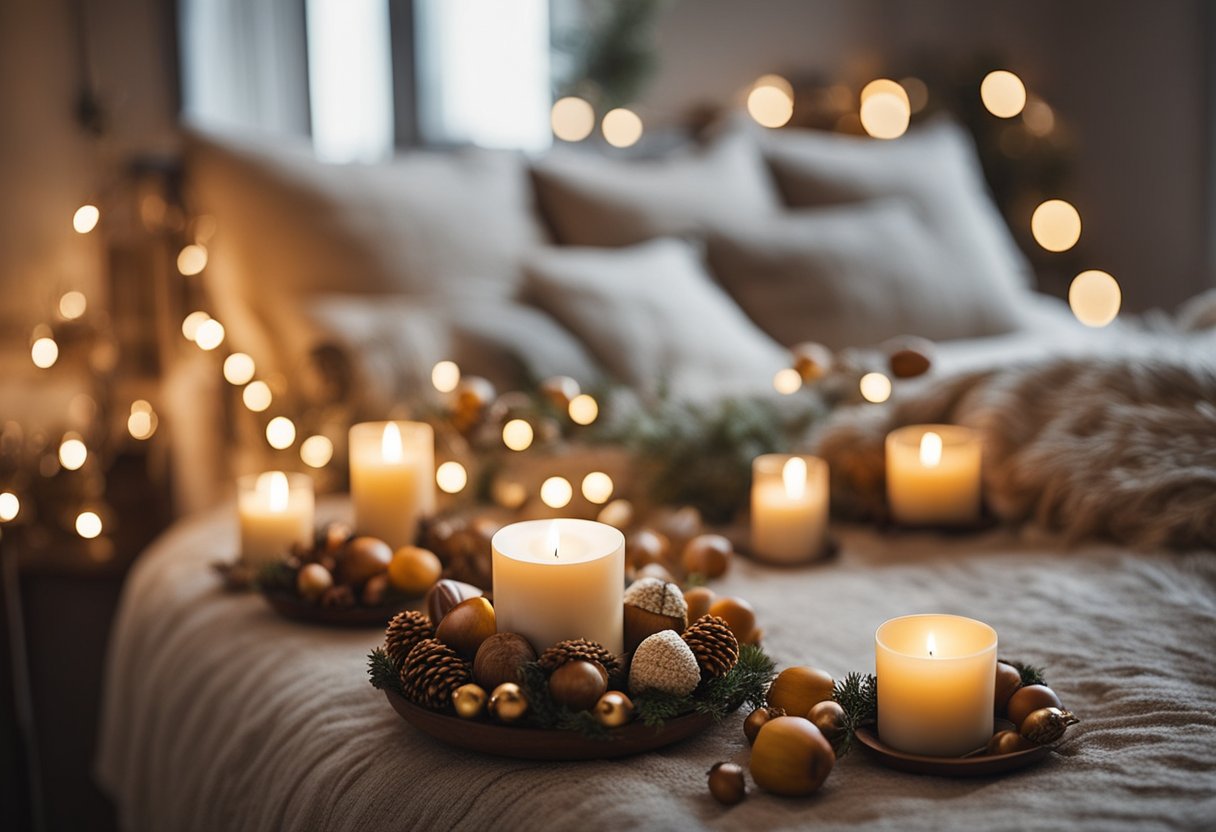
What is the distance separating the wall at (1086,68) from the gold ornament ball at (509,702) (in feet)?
9.02

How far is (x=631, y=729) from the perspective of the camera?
0.88 metres

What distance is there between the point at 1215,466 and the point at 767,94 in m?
2.43

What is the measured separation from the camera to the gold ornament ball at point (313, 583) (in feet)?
3.96

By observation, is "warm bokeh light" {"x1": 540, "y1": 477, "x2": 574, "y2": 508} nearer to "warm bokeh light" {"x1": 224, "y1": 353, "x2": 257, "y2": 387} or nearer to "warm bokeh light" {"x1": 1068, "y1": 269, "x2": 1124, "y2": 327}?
"warm bokeh light" {"x1": 224, "y1": 353, "x2": 257, "y2": 387}

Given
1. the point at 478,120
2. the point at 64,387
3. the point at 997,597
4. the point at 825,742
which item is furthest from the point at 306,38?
the point at 825,742

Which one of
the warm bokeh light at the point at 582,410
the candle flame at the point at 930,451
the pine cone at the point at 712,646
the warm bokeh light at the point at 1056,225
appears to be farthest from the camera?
the warm bokeh light at the point at 1056,225

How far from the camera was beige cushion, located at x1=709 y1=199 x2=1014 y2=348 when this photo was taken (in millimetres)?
2211

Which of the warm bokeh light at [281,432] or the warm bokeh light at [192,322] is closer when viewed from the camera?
the warm bokeh light at [281,432]

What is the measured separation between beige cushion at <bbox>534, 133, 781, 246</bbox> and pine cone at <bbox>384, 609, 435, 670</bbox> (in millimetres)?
1359

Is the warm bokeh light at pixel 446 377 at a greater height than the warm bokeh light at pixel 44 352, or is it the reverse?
the warm bokeh light at pixel 44 352

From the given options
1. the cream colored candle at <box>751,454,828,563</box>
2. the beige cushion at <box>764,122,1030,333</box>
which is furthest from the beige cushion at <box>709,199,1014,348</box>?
the cream colored candle at <box>751,454,828,563</box>

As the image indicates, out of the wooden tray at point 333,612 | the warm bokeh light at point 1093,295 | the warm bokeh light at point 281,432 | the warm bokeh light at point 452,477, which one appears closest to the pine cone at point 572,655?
the wooden tray at point 333,612

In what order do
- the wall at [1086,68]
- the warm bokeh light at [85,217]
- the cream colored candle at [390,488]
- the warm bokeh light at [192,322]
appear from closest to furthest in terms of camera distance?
the cream colored candle at [390,488] < the warm bokeh light at [85,217] < the warm bokeh light at [192,322] < the wall at [1086,68]

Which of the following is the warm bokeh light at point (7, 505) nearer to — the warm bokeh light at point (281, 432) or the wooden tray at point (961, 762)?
the warm bokeh light at point (281, 432)
